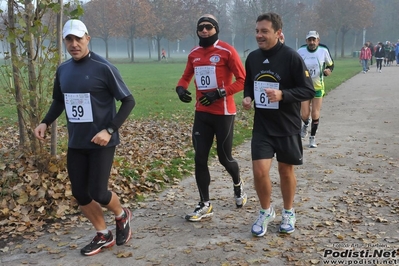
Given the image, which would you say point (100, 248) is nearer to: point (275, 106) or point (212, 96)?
point (212, 96)

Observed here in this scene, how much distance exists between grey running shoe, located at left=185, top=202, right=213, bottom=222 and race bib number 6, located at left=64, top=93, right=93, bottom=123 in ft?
5.59

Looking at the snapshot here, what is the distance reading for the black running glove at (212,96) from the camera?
504cm

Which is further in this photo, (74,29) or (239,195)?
(239,195)

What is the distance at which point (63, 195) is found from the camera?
5727 millimetres

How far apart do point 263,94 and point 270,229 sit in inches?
55.8

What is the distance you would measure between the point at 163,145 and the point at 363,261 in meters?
→ 5.59

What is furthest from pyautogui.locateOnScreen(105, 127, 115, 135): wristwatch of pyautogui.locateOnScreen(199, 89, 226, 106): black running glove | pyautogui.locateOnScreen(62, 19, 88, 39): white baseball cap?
pyautogui.locateOnScreen(199, 89, 226, 106): black running glove

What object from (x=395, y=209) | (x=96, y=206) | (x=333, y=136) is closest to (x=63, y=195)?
(x=96, y=206)

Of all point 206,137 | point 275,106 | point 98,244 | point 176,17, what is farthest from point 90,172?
point 176,17

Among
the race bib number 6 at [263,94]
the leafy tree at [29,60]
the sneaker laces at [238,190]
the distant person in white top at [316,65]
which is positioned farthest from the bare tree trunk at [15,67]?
the distant person in white top at [316,65]

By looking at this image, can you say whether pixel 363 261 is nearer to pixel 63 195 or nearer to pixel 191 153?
pixel 63 195

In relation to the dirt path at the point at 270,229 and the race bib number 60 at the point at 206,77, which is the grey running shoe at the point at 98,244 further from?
the race bib number 60 at the point at 206,77

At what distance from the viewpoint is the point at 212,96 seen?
16.6 ft

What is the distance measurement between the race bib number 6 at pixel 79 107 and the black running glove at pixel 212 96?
A: 1338mm
